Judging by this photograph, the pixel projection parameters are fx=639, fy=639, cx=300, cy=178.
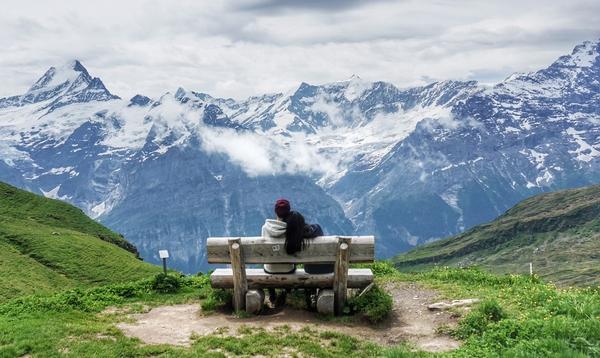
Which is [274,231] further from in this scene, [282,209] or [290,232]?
[282,209]

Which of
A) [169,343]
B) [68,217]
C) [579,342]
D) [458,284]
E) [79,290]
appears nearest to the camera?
[579,342]

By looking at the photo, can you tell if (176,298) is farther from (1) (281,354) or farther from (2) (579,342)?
(2) (579,342)

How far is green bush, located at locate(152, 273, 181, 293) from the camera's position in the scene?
1036 inches

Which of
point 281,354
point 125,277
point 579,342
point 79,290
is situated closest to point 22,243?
point 125,277

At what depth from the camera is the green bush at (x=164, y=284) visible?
2631 cm

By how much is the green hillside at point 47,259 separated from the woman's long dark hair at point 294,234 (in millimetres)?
32986

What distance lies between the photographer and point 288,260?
827 inches

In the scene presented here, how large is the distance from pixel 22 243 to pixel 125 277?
532 inches

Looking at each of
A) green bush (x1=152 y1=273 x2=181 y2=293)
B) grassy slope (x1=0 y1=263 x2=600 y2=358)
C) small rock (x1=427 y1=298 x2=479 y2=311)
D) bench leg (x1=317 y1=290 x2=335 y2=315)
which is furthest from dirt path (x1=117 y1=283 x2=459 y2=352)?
green bush (x1=152 y1=273 x2=181 y2=293)

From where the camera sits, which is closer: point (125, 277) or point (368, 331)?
point (368, 331)

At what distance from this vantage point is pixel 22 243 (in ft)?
239

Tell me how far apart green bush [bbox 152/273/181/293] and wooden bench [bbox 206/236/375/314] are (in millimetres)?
5602

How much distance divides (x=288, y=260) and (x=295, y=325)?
2264 mm

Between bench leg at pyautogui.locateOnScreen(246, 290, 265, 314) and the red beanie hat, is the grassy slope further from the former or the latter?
the red beanie hat
